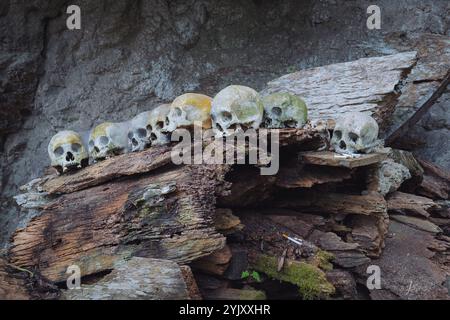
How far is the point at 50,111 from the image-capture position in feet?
23.4

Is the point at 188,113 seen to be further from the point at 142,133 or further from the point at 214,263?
the point at 214,263

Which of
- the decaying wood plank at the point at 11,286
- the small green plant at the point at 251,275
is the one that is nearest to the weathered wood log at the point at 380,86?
the small green plant at the point at 251,275

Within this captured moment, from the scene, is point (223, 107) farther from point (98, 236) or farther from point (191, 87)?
point (191, 87)

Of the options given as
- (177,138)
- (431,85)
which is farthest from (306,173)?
(431,85)

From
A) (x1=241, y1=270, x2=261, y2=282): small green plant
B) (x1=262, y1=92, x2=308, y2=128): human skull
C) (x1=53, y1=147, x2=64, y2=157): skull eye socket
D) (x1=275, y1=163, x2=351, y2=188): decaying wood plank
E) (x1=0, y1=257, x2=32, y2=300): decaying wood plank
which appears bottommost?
(x1=241, y1=270, x2=261, y2=282): small green plant

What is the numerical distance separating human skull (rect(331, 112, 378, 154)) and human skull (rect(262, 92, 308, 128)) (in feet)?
1.18

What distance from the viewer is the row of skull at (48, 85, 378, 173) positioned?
4.38 meters

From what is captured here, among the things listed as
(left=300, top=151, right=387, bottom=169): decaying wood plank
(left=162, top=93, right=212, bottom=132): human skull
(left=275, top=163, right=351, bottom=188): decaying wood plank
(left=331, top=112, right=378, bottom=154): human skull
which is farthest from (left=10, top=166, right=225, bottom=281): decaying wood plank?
(left=331, top=112, right=378, bottom=154): human skull

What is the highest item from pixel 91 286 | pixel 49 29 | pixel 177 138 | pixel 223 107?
pixel 49 29

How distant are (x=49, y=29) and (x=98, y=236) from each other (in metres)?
4.08

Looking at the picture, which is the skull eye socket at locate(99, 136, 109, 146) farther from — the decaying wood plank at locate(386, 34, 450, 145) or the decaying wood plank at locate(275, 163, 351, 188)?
the decaying wood plank at locate(386, 34, 450, 145)

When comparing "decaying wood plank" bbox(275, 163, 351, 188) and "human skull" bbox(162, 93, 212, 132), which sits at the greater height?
"human skull" bbox(162, 93, 212, 132)

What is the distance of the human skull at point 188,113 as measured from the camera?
4.48 m

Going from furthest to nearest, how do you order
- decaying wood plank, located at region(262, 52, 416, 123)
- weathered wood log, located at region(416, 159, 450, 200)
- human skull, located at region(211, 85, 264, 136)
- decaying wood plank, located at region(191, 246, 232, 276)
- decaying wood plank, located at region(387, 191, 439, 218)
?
weathered wood log, located at region(416, 159, 450, 200)
decaying wood plank, located at region(262, 52, 416, 123)
decaying wood plank, located at region(387, 191, 439, 218)
human skull, located at region(211, 85, 264, 136)
decaying wood plank, located at region(191, 246, 232, 276)
